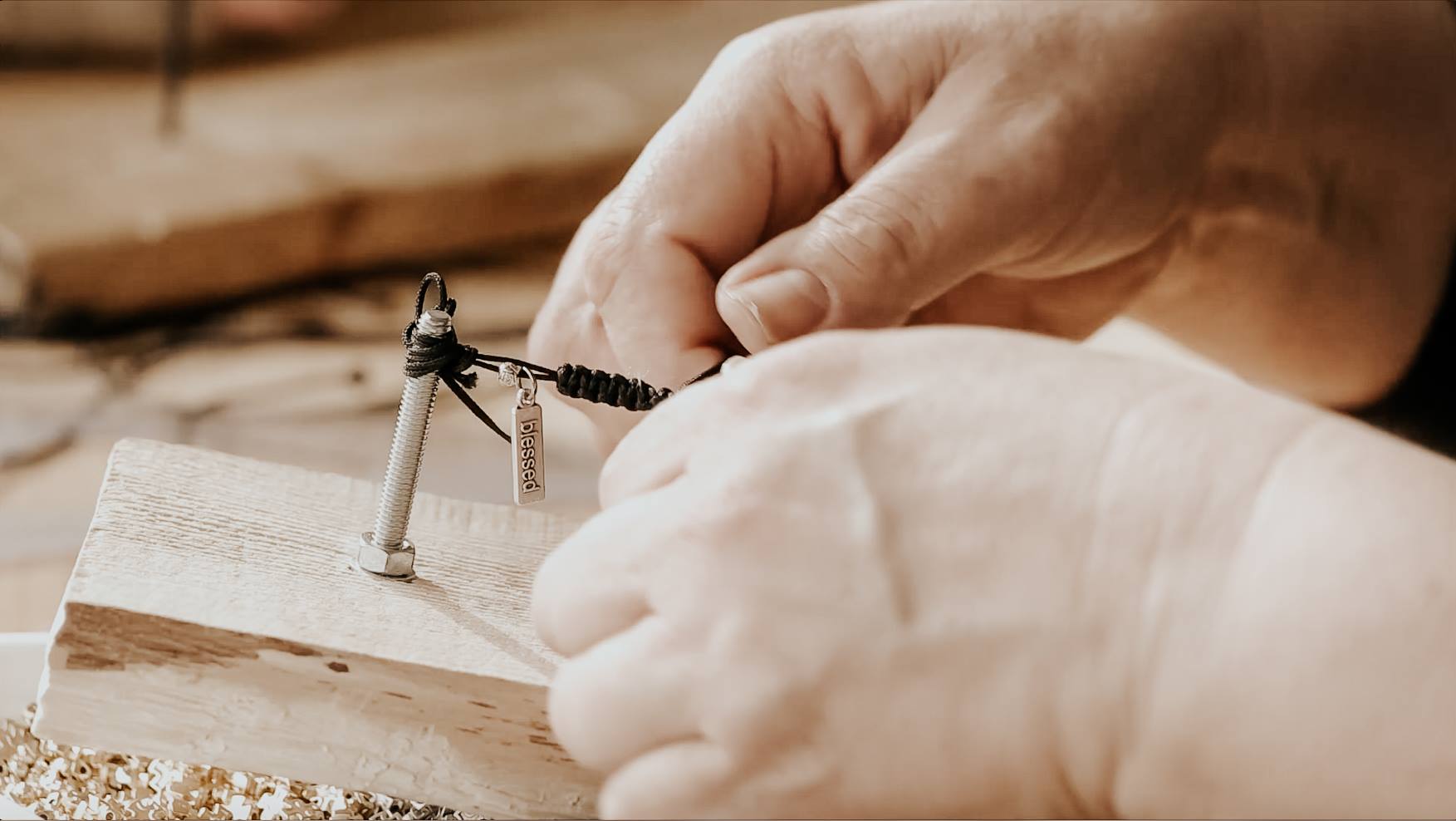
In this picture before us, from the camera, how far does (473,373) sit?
74 cm

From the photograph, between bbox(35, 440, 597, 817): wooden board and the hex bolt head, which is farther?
the hex bolt head

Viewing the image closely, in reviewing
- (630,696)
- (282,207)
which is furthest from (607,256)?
(282,207)

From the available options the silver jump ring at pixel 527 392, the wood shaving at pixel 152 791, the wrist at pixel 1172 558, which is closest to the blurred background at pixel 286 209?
the wood shaving at pixel 152 791

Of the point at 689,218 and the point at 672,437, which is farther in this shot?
the point at 689,218

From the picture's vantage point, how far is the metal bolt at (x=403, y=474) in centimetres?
72

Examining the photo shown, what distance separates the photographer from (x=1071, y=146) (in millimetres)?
815

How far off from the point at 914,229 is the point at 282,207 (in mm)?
1442

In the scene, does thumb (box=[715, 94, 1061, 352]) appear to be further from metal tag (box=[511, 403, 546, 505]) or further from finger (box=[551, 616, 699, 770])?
finger (box=[551, 616, 699, 770])

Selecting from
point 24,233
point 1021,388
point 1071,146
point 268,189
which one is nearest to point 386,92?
point 268,189

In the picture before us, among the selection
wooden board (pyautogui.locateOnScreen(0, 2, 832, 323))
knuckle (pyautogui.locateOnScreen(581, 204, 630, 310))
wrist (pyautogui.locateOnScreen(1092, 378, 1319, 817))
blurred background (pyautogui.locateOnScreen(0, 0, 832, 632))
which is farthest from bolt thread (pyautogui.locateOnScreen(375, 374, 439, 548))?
wooden board (pyautogui.locateOnScreen(0, 2, 832, 323))

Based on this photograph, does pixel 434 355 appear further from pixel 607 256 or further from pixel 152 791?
pixel 152 791

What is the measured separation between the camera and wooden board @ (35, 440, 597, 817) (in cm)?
63

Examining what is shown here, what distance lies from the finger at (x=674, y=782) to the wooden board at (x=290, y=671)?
0.13 m

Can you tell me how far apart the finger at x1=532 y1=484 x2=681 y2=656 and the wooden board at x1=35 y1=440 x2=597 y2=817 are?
95 mm
